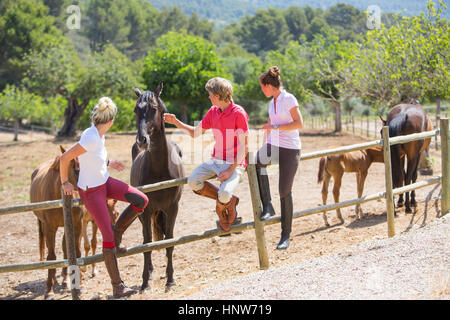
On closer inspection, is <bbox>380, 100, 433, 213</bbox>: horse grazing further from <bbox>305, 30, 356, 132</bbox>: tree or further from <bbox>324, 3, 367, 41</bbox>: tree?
<bbox>324, 3, 367, 41</bbox>: tree

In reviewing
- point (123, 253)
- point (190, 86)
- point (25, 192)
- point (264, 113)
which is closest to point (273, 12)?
point (264, 113)

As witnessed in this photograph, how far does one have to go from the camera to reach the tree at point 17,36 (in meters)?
44.7

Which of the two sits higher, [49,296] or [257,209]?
[257,209]

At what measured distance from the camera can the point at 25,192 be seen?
12.9m

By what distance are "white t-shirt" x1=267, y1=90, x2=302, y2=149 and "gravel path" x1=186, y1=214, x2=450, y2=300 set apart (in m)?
1.21

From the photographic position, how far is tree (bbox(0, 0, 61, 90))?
44688 millimetres

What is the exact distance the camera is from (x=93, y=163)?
4078 mm

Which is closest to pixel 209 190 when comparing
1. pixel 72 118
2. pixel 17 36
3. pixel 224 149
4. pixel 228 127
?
pixel 224 149

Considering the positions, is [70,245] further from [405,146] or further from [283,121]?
[405,146]

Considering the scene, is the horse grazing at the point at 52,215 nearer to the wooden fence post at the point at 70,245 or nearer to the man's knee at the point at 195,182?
the wooden fence post at the point at 70,245

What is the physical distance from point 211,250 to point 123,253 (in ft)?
9.67

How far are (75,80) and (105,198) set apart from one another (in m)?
22.7

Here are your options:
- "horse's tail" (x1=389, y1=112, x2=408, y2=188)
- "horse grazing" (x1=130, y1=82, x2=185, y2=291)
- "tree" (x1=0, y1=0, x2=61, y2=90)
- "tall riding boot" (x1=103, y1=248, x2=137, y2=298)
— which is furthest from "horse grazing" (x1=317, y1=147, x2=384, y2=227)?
"tree" (x1=0, y1=0, x2=61, y2=90)
